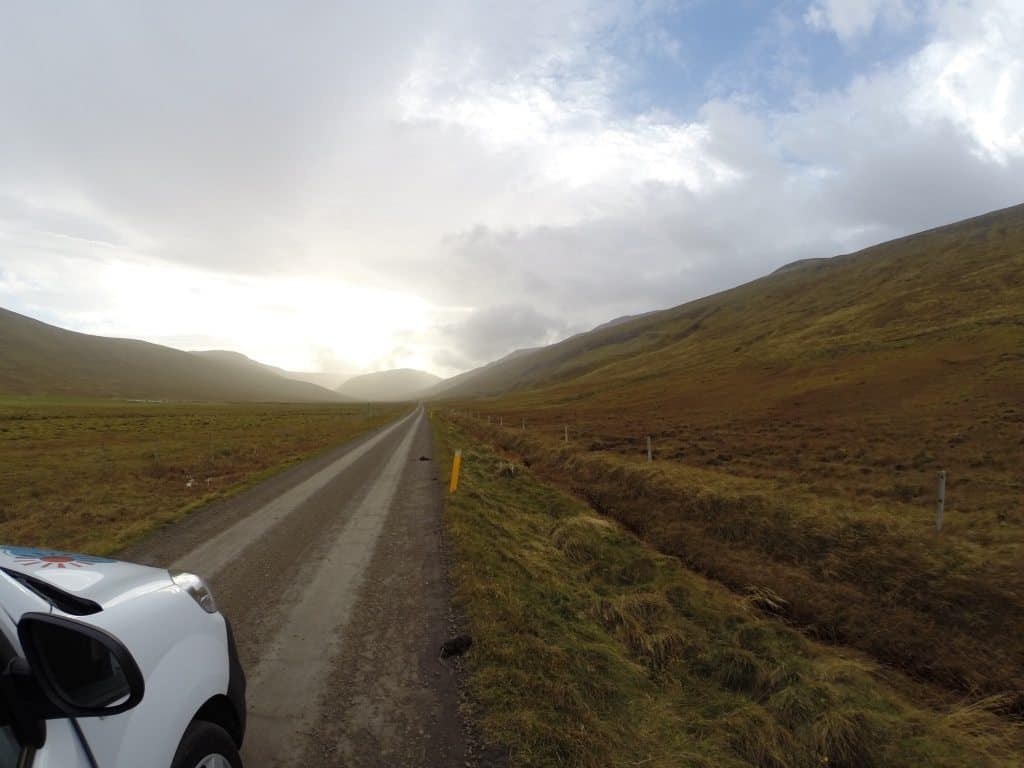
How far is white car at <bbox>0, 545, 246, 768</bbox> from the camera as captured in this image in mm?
2004

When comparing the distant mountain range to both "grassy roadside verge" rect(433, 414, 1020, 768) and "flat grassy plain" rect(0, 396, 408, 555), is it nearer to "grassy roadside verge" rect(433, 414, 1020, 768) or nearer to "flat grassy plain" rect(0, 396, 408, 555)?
"grassy roadside verge" rect(433, 414, 1020, 768)

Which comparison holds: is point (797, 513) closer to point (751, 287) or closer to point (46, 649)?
point (46, 649)

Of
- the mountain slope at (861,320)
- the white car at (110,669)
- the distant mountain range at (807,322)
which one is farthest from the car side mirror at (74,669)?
the mountain slope at (861,320)

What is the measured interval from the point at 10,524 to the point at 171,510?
11.4 ft

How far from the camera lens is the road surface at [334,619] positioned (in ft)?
13.9

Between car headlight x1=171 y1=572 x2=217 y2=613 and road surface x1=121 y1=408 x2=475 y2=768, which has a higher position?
car headlight x1=171 y1=572 x2=217 y2=613

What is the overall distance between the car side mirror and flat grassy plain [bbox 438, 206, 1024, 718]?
35.4ft

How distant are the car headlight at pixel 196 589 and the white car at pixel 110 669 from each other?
0.01m

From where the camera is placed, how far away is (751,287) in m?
158

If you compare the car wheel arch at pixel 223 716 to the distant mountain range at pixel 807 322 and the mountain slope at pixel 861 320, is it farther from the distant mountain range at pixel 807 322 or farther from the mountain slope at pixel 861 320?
the mountain slope at pixel 861 320

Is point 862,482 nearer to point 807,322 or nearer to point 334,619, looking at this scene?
point 334,619

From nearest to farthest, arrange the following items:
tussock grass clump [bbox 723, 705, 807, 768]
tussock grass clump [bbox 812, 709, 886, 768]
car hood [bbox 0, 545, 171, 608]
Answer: car hood [bbox 0, 545, 171, 608], tussock grass clump [bbox 723, 705, 807, 768], tussock grass clump [bbox 812, 709, 886, 768]

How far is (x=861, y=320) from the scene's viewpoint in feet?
246

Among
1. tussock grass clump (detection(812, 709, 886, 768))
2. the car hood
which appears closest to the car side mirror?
the car hood
